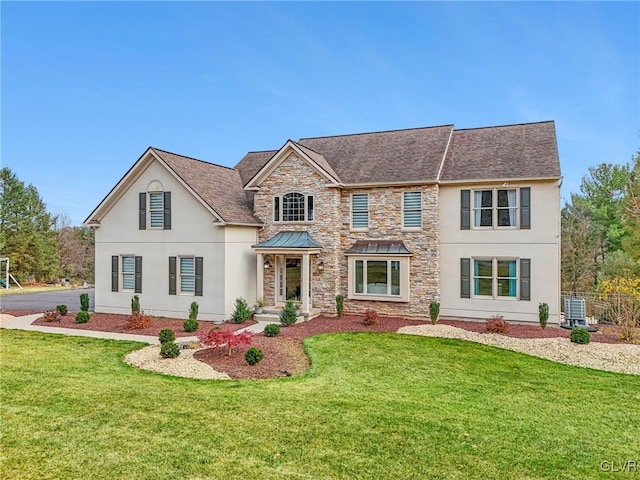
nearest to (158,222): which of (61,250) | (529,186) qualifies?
(529,186)

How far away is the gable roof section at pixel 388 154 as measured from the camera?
18875 millimetres

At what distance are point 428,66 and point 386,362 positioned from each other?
18.5 meters

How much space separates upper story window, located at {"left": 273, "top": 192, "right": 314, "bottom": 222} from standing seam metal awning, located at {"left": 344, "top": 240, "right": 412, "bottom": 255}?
259cm

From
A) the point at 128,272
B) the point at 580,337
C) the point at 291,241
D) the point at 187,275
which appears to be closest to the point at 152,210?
the point at 128,272

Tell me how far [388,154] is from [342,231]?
474 cm

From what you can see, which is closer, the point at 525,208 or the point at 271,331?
the point at 271,331

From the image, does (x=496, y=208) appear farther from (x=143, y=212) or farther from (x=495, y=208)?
(x=143, y=212)

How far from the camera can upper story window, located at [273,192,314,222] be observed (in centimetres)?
1967

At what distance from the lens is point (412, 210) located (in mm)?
18672

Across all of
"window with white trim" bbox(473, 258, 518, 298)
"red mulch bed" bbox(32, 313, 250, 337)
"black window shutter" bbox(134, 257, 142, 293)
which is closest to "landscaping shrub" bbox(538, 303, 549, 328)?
"window with white trim" bbox(473, 258, 518, 298)

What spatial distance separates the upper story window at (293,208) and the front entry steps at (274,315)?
4.40m

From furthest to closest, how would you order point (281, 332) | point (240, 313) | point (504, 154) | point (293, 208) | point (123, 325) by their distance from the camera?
point (293, 208)
point (504, 154)
point (240, 313)
point (123, 325)
point (281, 332)

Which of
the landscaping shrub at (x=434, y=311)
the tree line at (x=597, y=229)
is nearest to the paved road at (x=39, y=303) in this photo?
the landscaping shrub at (x=434, y=311)

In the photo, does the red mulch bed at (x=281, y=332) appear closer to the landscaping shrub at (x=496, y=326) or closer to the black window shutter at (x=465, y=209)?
the landscaping shrub at (x=496, y=326)
